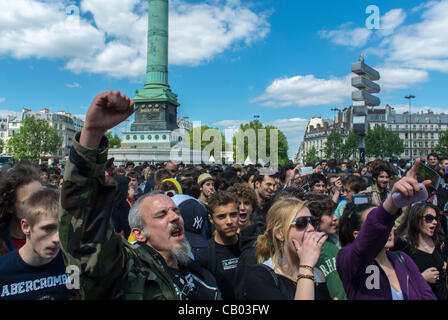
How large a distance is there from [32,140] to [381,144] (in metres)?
68.0

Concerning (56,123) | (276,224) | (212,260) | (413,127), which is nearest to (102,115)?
(276,224)

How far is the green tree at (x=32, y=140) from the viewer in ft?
206

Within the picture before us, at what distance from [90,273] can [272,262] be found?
4.37 feet

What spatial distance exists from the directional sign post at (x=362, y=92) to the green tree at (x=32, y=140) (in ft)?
202

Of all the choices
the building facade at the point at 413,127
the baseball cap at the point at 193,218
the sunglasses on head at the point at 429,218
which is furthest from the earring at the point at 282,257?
the building facade at the point at 413,127

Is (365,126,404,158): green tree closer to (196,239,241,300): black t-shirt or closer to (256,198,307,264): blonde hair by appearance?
(196,239,241,300): black t-shirt

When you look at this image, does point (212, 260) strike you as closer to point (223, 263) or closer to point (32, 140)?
point (223, 263)

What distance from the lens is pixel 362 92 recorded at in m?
10.3

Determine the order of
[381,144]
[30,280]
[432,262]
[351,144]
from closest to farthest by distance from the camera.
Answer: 1. [30,280]
2. [432,262]
3. [351,144]
4. [381,144]

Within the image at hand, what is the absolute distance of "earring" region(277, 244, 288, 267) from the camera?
239cm

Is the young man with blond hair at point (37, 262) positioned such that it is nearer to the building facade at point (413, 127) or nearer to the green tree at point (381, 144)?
the green tree at point (381, 144)

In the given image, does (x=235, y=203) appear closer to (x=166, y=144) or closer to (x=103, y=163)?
(x=103, y=163)

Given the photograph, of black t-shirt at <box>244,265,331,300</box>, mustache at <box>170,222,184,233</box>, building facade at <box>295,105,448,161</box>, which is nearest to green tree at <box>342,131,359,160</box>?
building facade at <box>295,105,448,161</box>

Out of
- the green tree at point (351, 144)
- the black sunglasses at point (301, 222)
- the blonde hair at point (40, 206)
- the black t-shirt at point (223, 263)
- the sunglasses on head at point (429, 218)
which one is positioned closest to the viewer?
the blonde hair at point (40, 206)
